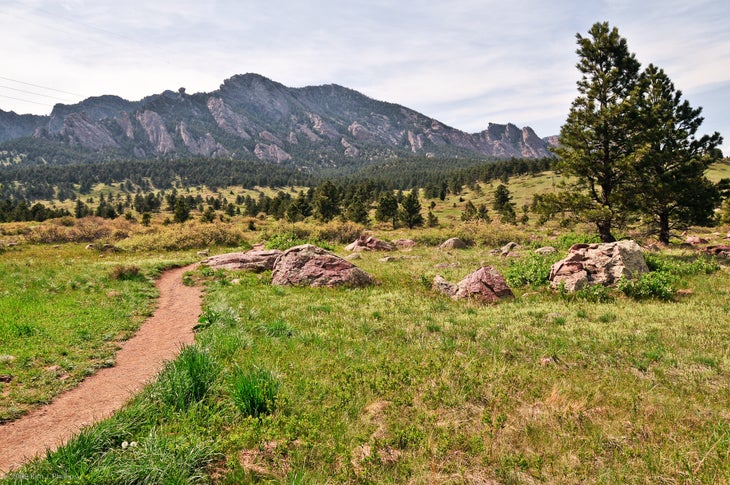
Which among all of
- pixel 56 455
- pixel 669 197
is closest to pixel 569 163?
pixel 669 197

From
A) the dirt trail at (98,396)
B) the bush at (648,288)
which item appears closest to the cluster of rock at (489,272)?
the bush at (648,288)

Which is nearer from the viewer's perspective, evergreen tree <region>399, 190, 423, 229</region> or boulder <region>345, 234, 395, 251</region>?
boulder <region>345, 234, 395, 251</region>

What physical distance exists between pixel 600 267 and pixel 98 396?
63.7 feet

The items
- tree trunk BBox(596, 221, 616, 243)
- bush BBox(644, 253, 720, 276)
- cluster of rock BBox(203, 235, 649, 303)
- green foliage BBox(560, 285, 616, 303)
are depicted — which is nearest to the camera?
green foliage BBox(560, 285, 616, 303)

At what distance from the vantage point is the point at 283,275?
20078mm

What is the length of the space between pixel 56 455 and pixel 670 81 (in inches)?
1812

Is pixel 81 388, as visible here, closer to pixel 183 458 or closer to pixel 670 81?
pixel 183 458

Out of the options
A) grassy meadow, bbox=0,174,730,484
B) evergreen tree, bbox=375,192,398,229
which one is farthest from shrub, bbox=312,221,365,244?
grassy meadow, bbox=0,174,730,484

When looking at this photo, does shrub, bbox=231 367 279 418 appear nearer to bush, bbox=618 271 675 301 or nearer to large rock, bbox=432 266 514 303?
large rock, bbox=432 266 514 303

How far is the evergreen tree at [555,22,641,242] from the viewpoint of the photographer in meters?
24.3

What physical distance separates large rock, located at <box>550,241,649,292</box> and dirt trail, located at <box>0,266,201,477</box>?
53.0 feet

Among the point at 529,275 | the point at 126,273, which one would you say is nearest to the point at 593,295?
the point at 529,275

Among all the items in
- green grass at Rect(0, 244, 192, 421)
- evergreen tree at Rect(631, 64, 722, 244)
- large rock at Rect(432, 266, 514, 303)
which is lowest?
green grass at Rect(0, 244, 192, 421)

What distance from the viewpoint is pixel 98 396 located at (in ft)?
24.4
